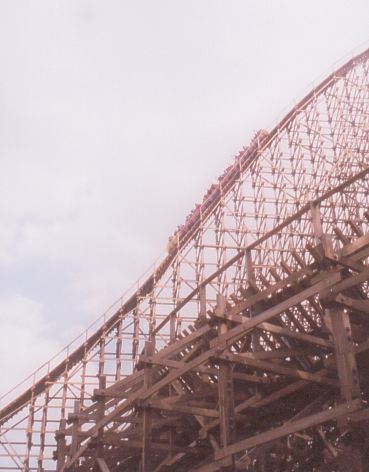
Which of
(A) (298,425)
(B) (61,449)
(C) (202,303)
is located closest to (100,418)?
(B) (61,449)

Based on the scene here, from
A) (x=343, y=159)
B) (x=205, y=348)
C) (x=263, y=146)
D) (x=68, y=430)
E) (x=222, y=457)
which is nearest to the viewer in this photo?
(x=222, y=457)

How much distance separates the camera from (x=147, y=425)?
26.5 feet

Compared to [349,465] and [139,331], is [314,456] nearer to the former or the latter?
[349,465]

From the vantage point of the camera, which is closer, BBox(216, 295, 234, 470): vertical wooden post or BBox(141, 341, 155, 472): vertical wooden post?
BBox(216, 295, 234, 470): vertical wooden post

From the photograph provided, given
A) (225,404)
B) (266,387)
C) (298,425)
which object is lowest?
(298,425)

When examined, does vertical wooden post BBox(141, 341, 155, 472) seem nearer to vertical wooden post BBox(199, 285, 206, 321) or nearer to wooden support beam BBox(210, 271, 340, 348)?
vertical wooden post BBox(199, 285, 206, 321)

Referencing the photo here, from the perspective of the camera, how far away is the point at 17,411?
64.3 feet

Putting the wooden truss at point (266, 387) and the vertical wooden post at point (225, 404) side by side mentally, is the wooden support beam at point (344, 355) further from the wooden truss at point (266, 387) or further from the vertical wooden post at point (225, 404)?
the vertical wooden post at point (225, 404)

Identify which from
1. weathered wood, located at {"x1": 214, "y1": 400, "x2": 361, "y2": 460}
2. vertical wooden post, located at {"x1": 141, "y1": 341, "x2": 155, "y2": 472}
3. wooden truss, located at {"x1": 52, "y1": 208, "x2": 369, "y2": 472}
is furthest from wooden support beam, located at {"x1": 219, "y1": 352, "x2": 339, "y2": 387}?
vertical wooden post, located at {"x1": 141, "y1": 341, "x2": 155, "y2": 472}

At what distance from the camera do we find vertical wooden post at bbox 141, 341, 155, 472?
25.9 ft

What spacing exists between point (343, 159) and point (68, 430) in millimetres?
10068

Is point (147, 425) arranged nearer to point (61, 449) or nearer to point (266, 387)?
point (266, 387)

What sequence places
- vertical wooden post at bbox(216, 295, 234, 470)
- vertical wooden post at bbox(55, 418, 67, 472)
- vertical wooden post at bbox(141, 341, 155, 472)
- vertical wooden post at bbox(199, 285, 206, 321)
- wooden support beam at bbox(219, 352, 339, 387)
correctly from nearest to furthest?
1. vertical wooden post at bbox(216, 295, 234, 470)
2. wooden support beam at bbox(219, 352, 339, 387)
3. vertical wooden post at bbox(141, 341, 155, 472)
4. vertical wooden post at bbox(199, 285, 206, 321)
5. vertical wooden post at bbox(55, 418, 67, 472)

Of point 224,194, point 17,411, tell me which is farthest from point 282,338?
point 17,411
